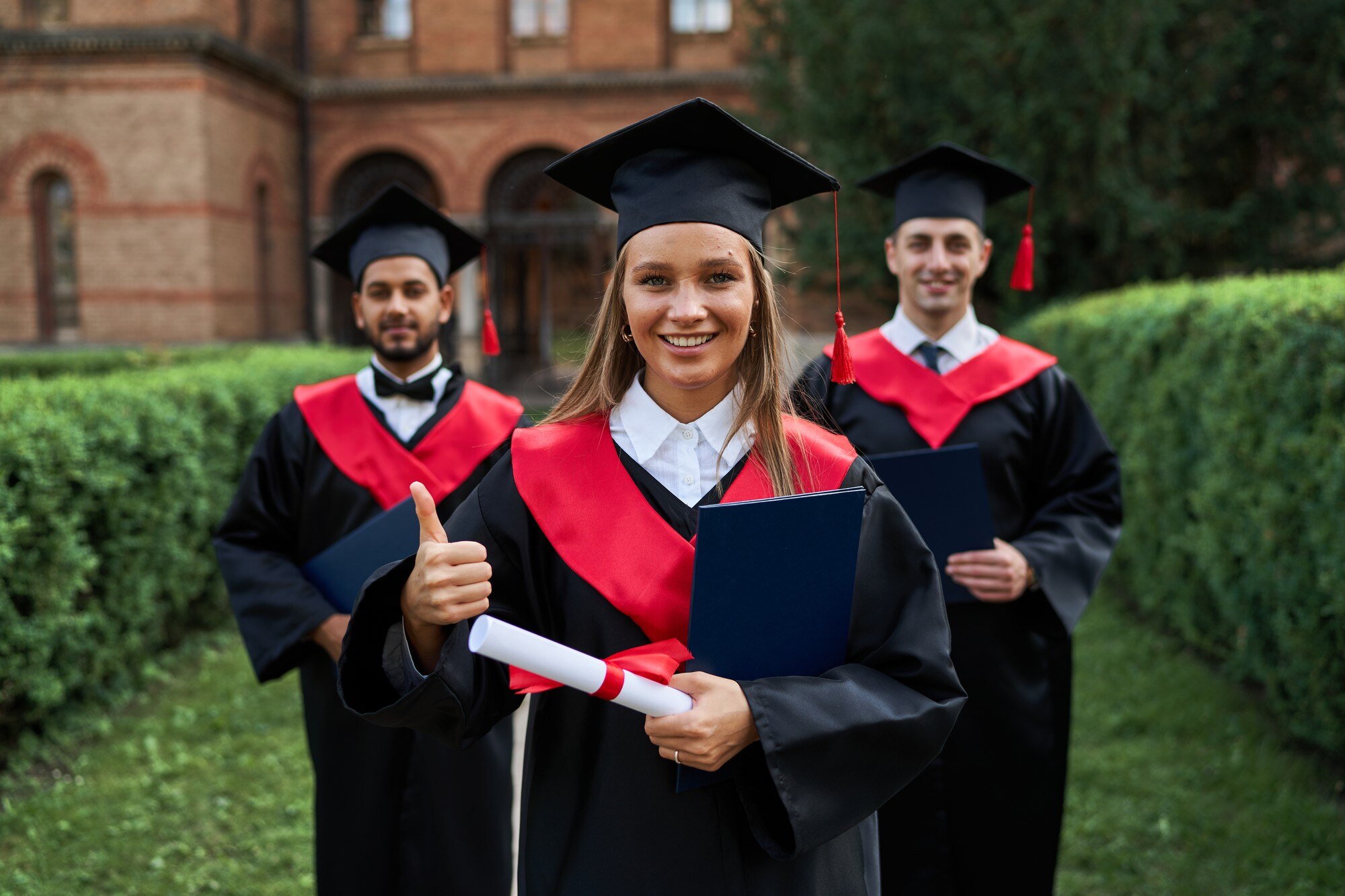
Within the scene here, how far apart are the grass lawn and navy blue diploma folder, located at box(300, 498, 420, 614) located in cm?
155

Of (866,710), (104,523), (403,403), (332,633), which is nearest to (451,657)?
(866,710)

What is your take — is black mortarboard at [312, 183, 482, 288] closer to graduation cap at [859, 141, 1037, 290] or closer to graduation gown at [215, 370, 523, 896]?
graduation gown at [215, 370, 523, 896]

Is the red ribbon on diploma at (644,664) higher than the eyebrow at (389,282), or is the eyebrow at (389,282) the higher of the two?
the eyebrow at (389,282)

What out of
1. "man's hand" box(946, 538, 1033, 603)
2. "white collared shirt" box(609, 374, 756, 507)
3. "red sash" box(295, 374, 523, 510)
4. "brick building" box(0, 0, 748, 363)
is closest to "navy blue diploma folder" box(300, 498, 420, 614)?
"red sash" box(295, 374, 523, 510)

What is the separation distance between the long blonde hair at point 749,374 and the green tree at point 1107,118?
9.23m

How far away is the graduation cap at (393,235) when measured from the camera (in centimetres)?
312

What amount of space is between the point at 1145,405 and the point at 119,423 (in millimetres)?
5451

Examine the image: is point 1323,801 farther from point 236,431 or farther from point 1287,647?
point 236,431

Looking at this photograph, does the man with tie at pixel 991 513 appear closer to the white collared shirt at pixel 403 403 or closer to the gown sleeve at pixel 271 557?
the white collared shirt at pixel 403 403

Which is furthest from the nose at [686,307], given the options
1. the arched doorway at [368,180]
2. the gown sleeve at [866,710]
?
the arched doorway at [368,180]

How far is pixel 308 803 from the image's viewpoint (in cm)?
425

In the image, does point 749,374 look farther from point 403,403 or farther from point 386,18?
Answer: point 386,18

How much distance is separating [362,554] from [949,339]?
5.81 ft

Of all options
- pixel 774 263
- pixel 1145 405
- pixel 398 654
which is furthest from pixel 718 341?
pixel 1145 405
